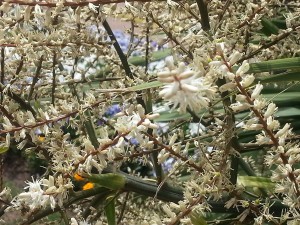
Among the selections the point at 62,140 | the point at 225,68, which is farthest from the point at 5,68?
the point at 225,68

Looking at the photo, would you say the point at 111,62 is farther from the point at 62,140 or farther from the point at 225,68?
the point at 225,68

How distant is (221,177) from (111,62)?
817 mm

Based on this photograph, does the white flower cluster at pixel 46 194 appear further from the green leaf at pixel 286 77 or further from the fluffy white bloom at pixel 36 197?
the green leaf at pixel 286 77

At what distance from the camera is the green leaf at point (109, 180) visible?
1272mm

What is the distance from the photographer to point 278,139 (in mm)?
1050

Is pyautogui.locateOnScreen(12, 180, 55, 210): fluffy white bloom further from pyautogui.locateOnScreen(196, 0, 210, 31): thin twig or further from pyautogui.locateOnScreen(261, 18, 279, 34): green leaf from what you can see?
pyautogui.locateOnScreen(261, 18, 279, 34): green leaf

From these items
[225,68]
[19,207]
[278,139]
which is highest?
[225,68]

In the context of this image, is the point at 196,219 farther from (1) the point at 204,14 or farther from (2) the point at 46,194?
(1) the point at 204,14

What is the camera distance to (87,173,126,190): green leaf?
1.27 meters

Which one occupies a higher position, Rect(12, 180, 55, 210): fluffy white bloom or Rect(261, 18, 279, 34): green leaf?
Rect(261, 18, 279, 34): green leaf

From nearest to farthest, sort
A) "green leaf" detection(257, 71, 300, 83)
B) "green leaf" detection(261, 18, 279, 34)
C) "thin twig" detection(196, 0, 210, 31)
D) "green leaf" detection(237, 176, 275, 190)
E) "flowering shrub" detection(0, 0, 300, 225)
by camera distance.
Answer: "flowering shrub" detection(0, 0, 300, 225) → "thin twig" detection(196, 0, 210, 31) → "green leaf" detection(257, 71, 300, 83) → "green leaf" detection(237, 176, 275, 190) → "green leaf" detection(261, 18, 279, 34)

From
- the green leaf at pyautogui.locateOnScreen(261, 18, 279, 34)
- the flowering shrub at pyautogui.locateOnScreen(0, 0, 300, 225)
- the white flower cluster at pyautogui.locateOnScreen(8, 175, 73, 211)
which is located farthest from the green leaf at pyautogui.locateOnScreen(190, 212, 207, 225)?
the green leaf at pyautogui.locateOnScreen(261, 18, 279, 34)

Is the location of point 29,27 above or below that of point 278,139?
above

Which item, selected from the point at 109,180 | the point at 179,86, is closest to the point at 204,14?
the point at 109,180
